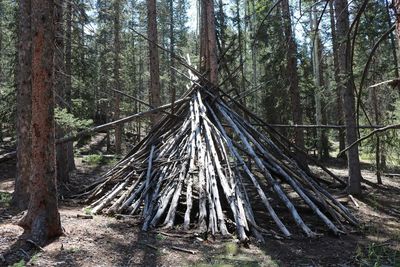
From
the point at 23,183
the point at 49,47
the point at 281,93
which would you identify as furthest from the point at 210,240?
the point at 281,93

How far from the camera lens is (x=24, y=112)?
8438 mm

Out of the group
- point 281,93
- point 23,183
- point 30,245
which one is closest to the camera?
point 30,245

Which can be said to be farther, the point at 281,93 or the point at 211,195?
the point at 281,93

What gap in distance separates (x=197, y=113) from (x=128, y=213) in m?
3.14

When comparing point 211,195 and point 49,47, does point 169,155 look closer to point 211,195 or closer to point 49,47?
point 211,195

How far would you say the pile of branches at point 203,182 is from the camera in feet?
23.4

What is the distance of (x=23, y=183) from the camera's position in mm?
8281

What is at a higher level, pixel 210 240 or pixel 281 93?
pixel 281 93

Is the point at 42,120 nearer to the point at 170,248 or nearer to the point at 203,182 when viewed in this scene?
the point at 170,248

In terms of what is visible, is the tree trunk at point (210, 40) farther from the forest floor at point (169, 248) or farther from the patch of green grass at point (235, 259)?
the patch of green grass at point (235, 259)

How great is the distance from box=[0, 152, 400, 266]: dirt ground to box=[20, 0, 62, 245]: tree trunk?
0.33 metres

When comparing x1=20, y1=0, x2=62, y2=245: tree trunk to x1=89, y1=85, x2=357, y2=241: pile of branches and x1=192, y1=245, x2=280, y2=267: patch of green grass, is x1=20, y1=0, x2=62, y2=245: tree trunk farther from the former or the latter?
x1=192, y1=245, x2=280, y2=267: patch of green grass

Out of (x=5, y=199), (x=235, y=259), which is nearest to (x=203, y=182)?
(x=235, y=259)

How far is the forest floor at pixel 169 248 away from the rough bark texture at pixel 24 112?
2.02 ft
